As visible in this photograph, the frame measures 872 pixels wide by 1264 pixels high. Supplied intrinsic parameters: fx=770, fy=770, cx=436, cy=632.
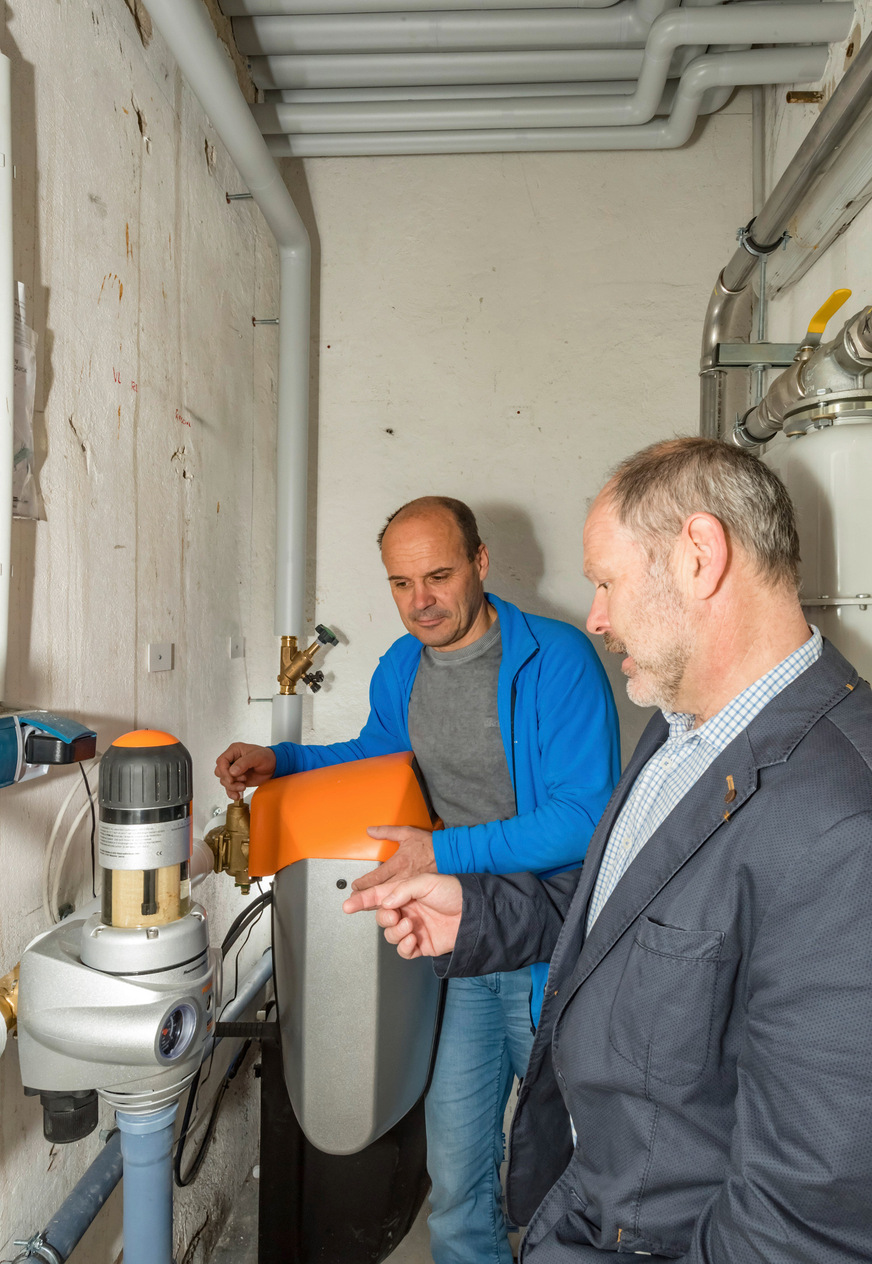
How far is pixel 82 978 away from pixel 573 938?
1.81 feet

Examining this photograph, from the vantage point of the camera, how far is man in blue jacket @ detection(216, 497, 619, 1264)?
1344mm

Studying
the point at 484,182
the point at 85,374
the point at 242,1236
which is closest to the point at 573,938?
the point at 85,374

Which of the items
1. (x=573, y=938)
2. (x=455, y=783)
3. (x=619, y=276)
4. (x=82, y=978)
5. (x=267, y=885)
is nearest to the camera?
(x=82, y=978)

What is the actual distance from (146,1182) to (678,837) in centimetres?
66

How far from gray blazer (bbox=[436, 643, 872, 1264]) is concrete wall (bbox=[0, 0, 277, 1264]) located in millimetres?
662

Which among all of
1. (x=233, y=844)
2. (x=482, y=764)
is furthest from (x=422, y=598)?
(x=233, y=844)

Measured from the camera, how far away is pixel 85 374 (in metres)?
1.08

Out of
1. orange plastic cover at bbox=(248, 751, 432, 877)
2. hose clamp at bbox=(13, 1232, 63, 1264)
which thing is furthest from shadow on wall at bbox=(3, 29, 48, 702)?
hose clamp at bbox=(13, 1232, 63, 1264)

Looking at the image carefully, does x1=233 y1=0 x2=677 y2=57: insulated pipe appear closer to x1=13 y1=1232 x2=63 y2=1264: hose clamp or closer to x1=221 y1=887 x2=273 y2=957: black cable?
x1=221 y1=887 x2=273 y2=957: black cable

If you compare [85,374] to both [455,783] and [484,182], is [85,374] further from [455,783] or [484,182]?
[484,182]

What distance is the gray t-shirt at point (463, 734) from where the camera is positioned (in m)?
1.46

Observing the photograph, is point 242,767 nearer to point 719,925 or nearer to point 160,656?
point 160,656

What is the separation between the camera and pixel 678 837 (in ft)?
2.49

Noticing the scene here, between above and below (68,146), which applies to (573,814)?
below
